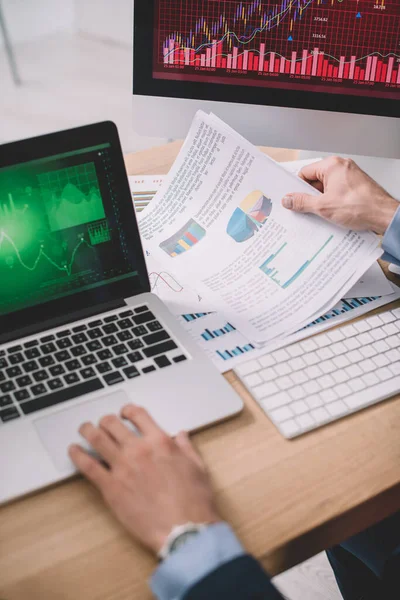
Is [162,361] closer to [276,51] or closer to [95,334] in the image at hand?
[95,334]

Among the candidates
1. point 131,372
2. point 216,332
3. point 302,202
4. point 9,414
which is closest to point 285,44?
point 302,202

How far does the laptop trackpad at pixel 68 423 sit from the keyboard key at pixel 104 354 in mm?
54

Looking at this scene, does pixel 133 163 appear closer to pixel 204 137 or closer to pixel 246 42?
pixel 204 137

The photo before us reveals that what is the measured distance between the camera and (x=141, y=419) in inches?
26.1

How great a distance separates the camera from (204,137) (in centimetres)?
102

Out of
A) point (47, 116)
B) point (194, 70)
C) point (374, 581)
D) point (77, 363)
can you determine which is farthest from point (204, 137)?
point (47, 116)

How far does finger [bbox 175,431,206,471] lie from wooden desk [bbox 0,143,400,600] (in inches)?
0.9

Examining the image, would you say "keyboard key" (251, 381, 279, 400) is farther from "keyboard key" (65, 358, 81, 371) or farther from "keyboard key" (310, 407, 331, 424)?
"keyboard key" (65, 358, 81, 371)

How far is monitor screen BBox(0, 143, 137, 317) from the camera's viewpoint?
74 centimetres

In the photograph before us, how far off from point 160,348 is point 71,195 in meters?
0.21

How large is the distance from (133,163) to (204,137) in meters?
0.22

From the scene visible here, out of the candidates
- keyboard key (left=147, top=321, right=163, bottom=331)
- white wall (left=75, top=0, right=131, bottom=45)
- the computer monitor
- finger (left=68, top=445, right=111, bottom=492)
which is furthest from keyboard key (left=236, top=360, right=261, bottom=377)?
white wall (left=75, top=0, right=131, bottom=45)

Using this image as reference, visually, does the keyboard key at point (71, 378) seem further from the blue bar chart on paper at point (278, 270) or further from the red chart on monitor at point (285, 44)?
the red chart on monitor at point (285, 44)

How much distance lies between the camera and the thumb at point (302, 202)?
932mm
